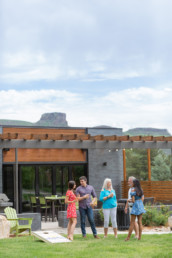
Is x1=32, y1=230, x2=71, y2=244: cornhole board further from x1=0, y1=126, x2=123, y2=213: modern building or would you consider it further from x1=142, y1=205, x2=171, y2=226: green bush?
x1=0, y1=126, x2=123, y2=213: modern building

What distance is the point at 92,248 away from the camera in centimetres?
812

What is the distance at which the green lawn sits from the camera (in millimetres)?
7496

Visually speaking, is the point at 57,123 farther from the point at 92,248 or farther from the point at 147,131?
the point at 92,248

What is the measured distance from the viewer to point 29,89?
9288cm

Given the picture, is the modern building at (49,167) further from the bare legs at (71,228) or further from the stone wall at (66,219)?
the bare legs at (71,228)

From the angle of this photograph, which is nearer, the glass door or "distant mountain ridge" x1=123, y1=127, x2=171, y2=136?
the glass door

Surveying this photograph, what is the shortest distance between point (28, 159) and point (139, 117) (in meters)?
71.3

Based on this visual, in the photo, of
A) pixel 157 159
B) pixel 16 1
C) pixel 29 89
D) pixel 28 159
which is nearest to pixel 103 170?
pixel 28 159

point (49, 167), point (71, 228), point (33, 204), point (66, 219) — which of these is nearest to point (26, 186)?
point (33, 204)

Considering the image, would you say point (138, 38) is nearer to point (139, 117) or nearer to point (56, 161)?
point (139, 117)

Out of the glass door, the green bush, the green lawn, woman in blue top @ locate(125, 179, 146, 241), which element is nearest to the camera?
the green lawn

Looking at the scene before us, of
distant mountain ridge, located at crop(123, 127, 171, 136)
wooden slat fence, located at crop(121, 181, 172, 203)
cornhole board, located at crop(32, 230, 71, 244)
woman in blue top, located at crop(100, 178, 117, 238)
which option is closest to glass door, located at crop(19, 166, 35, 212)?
wooden slat fence, located at crop(121, 181, 172, 203)

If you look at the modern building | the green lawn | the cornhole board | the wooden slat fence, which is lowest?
the green lawn

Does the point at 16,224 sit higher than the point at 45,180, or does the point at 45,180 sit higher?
the point at 45,180
